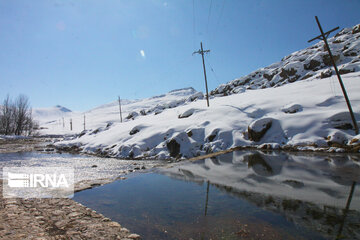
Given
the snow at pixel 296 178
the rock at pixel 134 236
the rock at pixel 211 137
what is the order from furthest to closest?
the rock at pixel 211 137
the snow at pixel 296 178
the rock at pixel 134 236

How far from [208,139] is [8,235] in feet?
50.7

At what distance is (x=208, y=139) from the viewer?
17984mm

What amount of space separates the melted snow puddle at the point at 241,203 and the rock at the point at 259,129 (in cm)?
714

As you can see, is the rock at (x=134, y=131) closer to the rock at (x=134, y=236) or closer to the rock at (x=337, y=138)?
the rock at (x=337, y=138)

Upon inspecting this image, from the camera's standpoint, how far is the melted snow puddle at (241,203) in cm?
413

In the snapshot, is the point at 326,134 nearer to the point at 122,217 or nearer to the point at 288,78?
the point at 122,217

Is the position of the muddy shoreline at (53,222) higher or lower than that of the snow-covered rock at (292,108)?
lower

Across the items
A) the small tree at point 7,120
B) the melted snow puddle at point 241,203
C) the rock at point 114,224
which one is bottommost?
the melted snow puddle at point 241,203

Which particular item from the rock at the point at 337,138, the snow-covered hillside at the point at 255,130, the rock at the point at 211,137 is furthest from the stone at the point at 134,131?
the rock at the point at 337,138

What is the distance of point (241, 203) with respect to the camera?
5.63 metres

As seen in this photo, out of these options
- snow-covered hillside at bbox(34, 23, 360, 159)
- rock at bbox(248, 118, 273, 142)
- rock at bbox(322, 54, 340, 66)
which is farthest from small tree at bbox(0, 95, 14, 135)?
rock at bbox(322, 54, 340, 66)

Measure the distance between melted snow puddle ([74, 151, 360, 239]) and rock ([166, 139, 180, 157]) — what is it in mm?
7491

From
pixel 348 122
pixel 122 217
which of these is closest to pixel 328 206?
pixel 122 217

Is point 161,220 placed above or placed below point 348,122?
below
